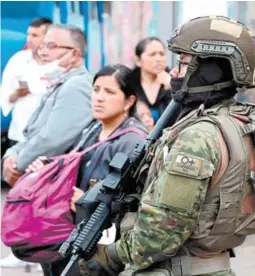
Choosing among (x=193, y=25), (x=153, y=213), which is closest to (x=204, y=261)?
(x=153, y=213)

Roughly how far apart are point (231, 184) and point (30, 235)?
67.1 inches

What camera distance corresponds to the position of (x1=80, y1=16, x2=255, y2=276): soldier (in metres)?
2.71

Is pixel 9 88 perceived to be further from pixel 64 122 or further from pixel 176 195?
pixel 176 195

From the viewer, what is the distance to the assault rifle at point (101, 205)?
301cm

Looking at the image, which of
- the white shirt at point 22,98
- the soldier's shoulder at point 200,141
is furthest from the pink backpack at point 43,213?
the white shirt at point 22,98

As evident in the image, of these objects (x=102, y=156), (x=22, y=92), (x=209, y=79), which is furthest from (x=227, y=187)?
(x=22, y=92)

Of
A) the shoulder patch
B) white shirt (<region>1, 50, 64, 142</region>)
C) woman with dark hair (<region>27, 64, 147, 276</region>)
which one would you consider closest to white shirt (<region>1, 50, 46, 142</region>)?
white shirt (<region>1, 50, 64, 142</region>)

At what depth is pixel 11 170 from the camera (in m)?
5.08

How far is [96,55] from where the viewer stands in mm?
9289

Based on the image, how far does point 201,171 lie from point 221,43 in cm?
49

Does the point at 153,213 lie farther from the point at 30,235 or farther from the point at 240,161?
the point at 30,235

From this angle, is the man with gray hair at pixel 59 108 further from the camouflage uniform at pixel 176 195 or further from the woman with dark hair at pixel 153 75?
the camouflage uniform at pixel 176 195

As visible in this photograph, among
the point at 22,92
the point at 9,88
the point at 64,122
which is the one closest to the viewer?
the point at 64,122

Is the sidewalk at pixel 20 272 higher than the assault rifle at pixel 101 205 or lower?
lower
